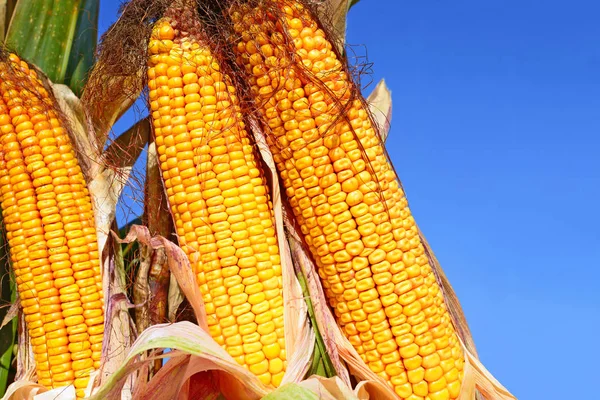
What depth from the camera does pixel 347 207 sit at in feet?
6.03

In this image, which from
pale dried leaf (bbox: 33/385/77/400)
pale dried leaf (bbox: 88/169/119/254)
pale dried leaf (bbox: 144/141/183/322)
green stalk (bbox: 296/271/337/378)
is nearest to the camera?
green stalk (bbox: 296/271/337/378)

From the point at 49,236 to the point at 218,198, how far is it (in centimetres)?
80

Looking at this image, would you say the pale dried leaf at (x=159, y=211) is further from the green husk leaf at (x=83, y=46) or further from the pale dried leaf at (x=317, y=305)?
the green husk leaf at (x=83, y=46)

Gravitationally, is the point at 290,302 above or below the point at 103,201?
Result: below

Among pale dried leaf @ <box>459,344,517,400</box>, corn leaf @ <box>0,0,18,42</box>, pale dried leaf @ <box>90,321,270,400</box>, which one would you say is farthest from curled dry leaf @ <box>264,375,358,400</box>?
corn leaf @ <box>0,0,18,42</box>

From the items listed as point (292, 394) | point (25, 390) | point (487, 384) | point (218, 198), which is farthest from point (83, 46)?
point (487, 384)

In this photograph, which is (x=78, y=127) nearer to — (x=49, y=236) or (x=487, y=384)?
(x=49, y=236)

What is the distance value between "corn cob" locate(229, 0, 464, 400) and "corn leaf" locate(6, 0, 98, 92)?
1.13 metres

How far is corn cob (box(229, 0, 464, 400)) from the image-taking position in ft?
6.00

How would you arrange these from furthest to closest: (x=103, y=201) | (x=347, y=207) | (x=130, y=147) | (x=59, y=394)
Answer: (x=130, y=147) → (x=103, y=201) → (x=59, y=394) → (x=347, y=207)

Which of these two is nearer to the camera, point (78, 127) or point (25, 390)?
point (25, 390)

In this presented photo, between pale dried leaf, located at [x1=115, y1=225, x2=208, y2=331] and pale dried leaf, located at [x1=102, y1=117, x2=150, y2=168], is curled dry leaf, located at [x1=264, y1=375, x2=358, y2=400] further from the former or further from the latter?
pale dried leaf, located at [x1=102, y1=117, x2=150, y2=168]

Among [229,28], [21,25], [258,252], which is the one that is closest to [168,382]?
[258,252]

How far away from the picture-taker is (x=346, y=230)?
183 cm
